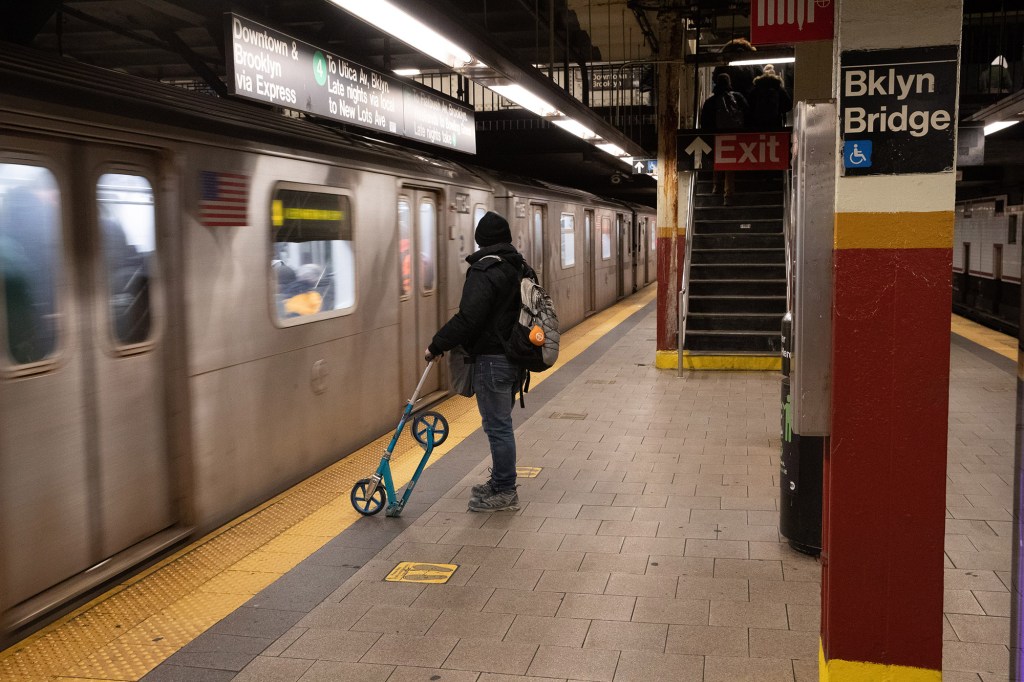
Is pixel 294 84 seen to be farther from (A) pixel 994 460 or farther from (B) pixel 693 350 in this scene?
(B) pixel 693 350

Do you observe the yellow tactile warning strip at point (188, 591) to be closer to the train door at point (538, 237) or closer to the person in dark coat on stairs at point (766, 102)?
the train door at point (538, 237)

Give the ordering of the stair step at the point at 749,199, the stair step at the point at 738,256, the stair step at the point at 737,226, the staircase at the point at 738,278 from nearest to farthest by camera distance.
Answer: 1. the staircase at the point at 738,278
2. the stair step at the point at 738,256
3. the stair step at the point at 737,226
4. the stair step at the point at 749,199

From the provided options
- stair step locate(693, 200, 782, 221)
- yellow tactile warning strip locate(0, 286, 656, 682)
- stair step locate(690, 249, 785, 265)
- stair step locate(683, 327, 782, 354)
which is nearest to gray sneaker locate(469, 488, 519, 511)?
yellow tactile warning strip locate(0, 286, 656, 682)

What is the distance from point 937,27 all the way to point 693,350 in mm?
7872

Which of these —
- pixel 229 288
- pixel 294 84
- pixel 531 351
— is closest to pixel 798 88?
pixel 531 351

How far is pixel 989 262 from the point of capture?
1438 centimetres

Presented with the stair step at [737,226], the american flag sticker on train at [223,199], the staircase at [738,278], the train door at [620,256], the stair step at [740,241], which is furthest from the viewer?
the train door at [620,256]

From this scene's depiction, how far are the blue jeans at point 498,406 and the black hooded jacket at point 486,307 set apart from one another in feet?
0.26

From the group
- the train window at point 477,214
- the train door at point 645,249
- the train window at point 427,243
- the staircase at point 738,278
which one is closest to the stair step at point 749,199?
the staircase at point 738,278

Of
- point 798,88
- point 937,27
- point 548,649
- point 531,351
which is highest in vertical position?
point 798,88

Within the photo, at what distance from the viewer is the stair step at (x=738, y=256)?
37.1 ft

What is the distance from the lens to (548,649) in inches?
133

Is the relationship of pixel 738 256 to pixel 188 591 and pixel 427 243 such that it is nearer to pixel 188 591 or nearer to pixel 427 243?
pixel 427 243

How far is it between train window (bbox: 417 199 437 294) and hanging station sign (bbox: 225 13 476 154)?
25.7 inches
